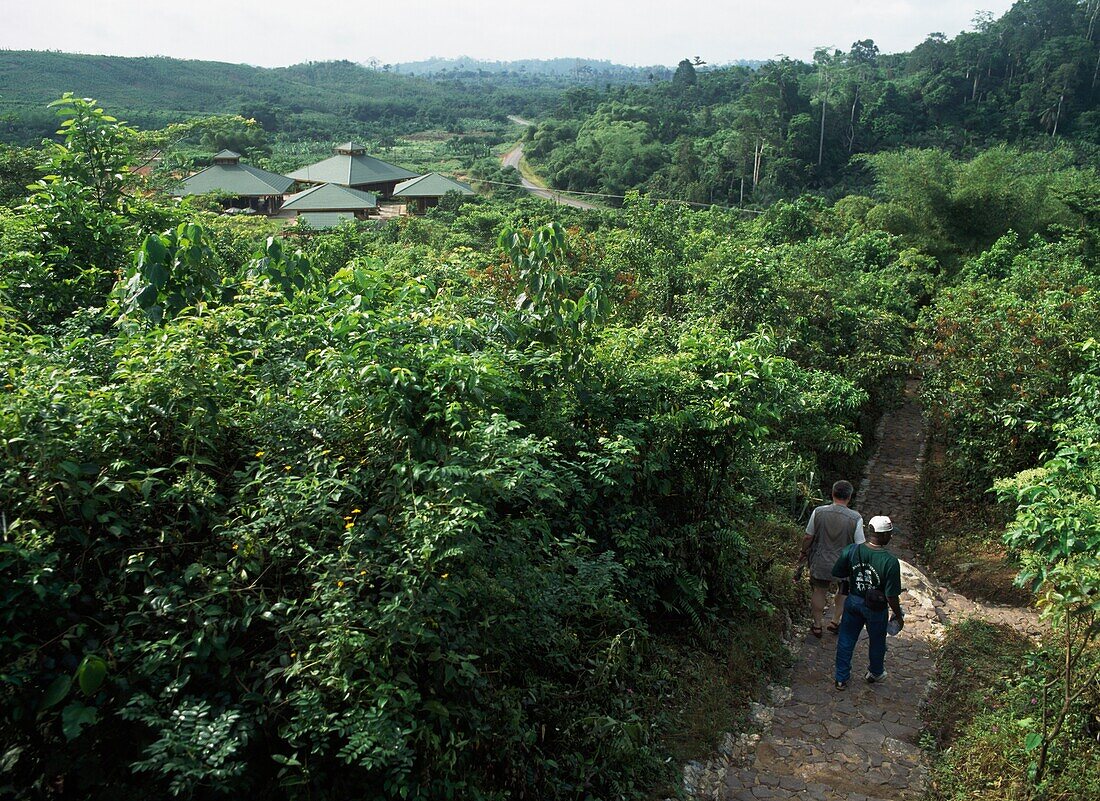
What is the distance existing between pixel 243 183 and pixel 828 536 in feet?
110

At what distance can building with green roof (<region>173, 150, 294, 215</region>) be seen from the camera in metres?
33.4

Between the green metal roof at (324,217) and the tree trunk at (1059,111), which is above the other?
the tree trunk at (1059,111)

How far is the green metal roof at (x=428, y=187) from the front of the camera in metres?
34.8

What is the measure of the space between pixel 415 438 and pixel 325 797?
4.75 ft

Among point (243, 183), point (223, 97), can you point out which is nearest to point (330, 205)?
point (243, 183)

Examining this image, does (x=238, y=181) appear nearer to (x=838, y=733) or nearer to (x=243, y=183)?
(x=243, y=183)

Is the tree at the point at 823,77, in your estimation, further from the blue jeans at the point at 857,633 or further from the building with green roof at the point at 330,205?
the blue jeans at the point at 857,633

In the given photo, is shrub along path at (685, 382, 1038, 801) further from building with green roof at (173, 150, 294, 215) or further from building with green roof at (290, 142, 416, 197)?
building with green roof at (290, 142, 416, 197)

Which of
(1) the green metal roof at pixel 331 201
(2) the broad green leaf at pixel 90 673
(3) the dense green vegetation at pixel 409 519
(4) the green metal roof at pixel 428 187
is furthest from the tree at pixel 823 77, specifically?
(2) the broad green leaf at pixel 90 673

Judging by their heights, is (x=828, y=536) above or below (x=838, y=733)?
above

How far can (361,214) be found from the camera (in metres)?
32.2

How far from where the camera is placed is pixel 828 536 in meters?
5.92

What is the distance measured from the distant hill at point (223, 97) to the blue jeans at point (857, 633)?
4199 cm

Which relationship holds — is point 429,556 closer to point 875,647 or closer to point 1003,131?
point 875,647
